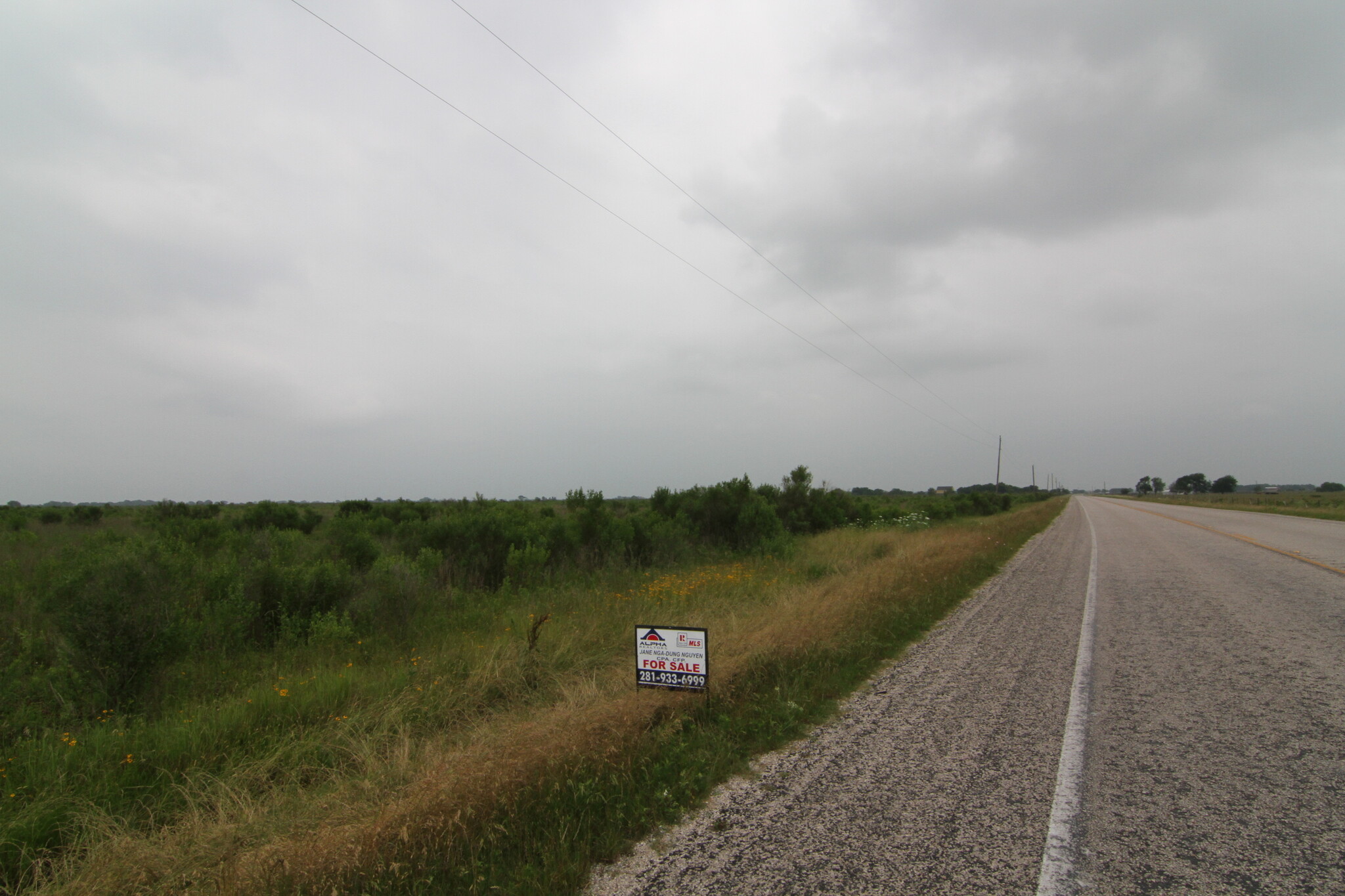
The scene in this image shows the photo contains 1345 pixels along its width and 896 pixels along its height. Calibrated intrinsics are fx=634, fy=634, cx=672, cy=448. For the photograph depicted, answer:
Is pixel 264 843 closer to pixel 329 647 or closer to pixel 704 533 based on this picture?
pixel 329 647

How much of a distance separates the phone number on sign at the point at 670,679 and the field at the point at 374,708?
6.9 inches

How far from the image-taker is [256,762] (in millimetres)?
4664

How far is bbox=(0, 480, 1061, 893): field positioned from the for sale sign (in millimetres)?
230

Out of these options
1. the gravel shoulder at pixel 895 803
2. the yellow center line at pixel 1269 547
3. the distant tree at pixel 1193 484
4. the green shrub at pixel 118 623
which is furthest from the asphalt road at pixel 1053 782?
the distant tree at pixel 1193 484

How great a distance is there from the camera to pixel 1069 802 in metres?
3.68

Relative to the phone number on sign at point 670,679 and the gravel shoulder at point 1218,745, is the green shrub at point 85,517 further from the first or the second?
the gravel shoulder at point 1218,745

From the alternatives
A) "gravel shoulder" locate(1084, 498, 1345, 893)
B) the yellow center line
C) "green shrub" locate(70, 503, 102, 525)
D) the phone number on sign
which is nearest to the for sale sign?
the phone number on sign

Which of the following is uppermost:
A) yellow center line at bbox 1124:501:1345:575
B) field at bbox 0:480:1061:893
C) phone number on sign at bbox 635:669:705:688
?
yellow center line at bbox 1124:501:1345:575

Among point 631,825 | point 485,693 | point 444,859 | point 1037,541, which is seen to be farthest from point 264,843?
point 1037,541

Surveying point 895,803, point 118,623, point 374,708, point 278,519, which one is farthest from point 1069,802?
point 278,519

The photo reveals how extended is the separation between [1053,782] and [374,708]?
208 inches

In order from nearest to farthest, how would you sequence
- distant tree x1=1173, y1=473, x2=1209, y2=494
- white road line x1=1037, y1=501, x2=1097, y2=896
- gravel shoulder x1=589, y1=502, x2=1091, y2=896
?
1. white road line x1=1037, y1=501, x2=1097, y2=896
2. gravel shoulder x1=589, y1=502, x2=1091, y2=896
3. distant tree x1=1173, y1=473, x2=1209, y2=494

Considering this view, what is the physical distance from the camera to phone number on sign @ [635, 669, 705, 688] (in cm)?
515

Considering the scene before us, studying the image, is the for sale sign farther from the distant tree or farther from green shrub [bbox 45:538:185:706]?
the distant tree
